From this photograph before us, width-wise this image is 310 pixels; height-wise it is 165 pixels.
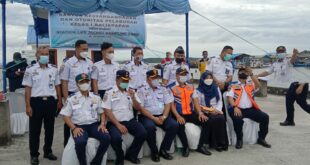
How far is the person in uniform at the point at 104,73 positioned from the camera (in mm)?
5793

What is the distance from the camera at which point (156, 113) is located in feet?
18.2

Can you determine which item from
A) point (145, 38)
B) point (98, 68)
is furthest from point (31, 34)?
point (98, 68)

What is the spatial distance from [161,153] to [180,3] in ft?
13.9

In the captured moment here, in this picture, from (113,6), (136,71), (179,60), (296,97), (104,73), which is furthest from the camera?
(113,6)

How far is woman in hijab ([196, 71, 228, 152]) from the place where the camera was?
5.71 metres

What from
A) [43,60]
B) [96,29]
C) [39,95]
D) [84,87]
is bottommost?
[39,95]

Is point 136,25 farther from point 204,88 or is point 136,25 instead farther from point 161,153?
point 161,153

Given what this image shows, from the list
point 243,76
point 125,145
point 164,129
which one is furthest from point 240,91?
point 125,145

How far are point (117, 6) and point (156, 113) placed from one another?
10.5ft

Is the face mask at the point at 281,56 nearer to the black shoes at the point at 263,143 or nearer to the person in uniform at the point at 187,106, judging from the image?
the black shoes at the point at 263,143

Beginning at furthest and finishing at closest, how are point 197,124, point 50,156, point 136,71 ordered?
point 136,71 < point 197,124 < point 50,156

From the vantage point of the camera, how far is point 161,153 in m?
5.36

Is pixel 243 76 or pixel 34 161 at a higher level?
pixel 243 76

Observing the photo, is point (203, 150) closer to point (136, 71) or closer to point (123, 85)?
point (123, 85)
